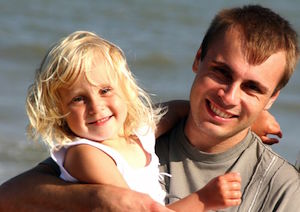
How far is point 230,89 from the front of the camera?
14.2ft

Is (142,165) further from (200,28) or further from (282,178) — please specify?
(200,28)

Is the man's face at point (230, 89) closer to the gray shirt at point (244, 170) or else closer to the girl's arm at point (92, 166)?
the gray shirt at point (244, 170)

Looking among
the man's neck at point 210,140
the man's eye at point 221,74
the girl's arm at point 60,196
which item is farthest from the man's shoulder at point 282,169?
the girl's arm at point 60,196

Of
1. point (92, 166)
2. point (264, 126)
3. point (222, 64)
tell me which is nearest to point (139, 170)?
point (92, 166)

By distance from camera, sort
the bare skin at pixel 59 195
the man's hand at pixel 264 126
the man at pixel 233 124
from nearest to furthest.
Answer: the bare skin at pixel 59 195 → the man at pixel 233 124 → the man's hand at pixel 264 126

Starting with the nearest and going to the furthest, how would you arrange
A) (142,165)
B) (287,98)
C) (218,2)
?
(142,165), (287,98), (218,2)

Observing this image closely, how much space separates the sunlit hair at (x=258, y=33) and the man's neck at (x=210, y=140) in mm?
315

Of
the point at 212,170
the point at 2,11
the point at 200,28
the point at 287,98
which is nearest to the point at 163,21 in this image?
the point at 200,28

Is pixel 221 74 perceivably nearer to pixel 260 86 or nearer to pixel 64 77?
pixel 260 86

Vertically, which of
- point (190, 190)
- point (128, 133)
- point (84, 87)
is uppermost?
point (84, 87)

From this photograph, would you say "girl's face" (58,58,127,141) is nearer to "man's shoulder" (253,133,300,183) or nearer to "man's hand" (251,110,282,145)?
"man's shoulder" (253,133,300,183)

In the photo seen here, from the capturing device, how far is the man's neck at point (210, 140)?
4.48m

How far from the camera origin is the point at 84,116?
4.00 meters

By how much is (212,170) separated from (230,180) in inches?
24.9
